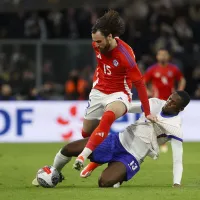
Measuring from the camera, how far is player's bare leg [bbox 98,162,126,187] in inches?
363

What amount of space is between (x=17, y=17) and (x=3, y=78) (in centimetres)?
175

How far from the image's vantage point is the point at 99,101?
401 inches

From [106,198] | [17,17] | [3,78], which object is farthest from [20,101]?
[106,198]

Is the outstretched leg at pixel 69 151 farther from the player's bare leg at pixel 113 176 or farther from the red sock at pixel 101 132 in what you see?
the player's bare leg at pixel 113 176

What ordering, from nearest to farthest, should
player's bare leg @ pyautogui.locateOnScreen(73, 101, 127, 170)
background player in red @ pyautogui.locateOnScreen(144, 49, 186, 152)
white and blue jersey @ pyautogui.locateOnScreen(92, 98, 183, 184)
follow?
player's bare leg @ pyautogui.locateOnScreen(73, 101, 127, 170) < white and blue jersey @ pyautogui.locateOnScreen(92, 98, 183, 184) < background player in red @ pyautogui.locateOnScreen(144, 49, 186, 152)

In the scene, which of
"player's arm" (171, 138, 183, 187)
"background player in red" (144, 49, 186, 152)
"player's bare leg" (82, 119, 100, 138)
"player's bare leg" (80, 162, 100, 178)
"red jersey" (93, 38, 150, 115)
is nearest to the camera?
"player's arm" (171, 138, 183, 187)

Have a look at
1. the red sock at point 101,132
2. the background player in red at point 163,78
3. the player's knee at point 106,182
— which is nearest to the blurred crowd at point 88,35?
the background player in red at point 163,78

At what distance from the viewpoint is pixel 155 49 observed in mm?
19781

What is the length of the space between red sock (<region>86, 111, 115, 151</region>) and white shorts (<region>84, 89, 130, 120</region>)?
0.55m

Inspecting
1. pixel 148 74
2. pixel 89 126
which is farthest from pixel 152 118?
pixel 148 74

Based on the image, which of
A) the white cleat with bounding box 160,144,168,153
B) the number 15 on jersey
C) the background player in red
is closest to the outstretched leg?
the number 15 on jersey

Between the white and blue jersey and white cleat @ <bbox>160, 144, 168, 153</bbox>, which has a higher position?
the white and blue jersey

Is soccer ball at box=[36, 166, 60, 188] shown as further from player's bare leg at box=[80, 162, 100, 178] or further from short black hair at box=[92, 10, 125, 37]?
short black hair at box=[92, 10, 125, 37]

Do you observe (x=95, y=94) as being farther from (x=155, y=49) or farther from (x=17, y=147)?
(x=155, y=49)
